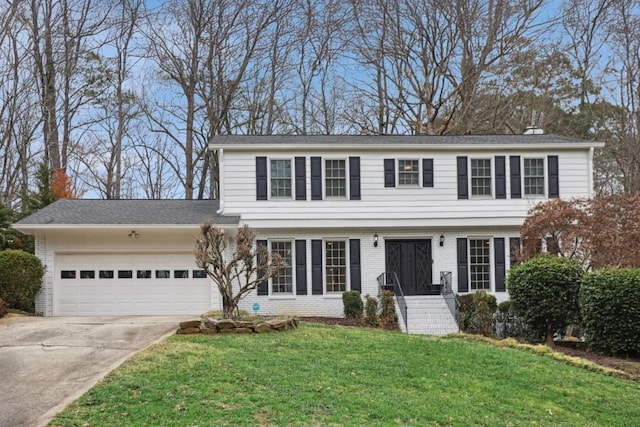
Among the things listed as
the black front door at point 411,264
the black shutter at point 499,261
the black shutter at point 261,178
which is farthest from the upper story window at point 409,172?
the black shutter at point 261,178

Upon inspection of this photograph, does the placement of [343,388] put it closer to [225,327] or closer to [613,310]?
[225,327]

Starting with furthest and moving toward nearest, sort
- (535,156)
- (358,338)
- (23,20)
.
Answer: (23,20) < (535,156) < (358,338)

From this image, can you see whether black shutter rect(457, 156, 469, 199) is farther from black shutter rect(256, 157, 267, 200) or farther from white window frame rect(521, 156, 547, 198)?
black shutter rect(256, 157, 267, 200)

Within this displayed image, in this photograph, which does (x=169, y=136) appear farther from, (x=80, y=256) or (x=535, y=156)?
(x=535, y=156)

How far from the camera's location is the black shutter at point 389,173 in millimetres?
18266

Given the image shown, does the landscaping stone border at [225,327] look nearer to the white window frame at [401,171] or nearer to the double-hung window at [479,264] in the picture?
the white window frame at [401,171]

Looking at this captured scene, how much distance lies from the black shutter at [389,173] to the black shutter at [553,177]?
15.8 ft

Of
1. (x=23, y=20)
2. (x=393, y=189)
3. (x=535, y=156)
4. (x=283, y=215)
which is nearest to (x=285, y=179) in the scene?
(x=283, y=215)

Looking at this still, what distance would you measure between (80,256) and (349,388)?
12051 millimetres

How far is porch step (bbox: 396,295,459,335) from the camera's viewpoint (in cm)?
1578

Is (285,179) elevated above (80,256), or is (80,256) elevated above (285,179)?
(285,179)

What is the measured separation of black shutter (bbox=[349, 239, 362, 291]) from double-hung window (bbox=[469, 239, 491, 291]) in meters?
3.42

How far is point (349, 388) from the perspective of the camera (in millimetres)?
7902

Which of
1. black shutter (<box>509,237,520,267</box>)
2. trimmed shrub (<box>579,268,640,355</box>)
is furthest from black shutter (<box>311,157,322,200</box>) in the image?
trimmed shrub (<box>579,268,640,355</box>)
